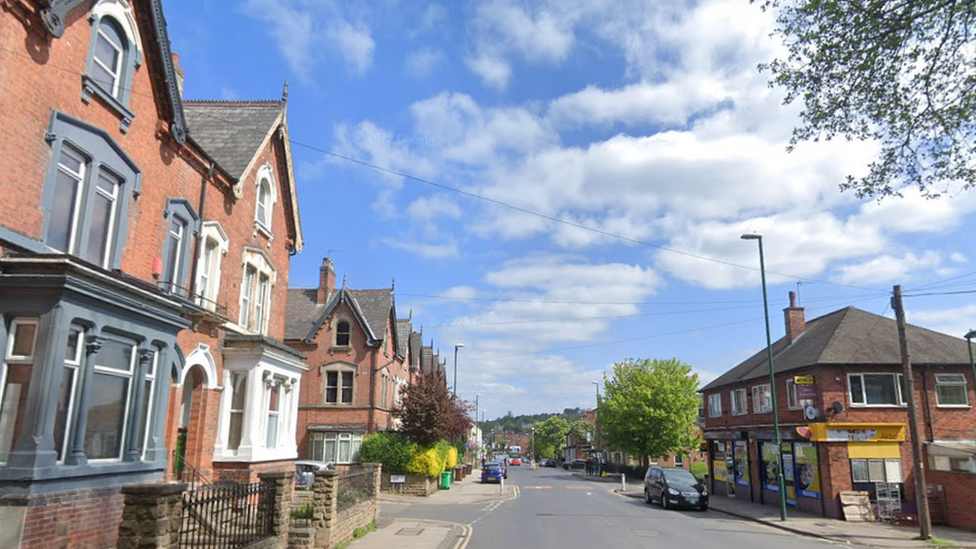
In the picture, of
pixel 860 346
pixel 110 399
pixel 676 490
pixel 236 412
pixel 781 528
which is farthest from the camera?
pixel 676 490

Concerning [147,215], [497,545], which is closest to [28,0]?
[147,215]

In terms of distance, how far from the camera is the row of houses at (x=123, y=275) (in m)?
8.97

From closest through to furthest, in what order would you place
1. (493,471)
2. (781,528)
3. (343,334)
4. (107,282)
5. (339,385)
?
(107,282), (781,528), (339,385), (343,334), (493,471)

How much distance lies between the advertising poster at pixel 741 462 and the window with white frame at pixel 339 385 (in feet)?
70.4

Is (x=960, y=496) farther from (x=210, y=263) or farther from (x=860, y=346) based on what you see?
(x=210, y=263)

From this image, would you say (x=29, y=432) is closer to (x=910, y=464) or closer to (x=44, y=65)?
(x=44, y=65)

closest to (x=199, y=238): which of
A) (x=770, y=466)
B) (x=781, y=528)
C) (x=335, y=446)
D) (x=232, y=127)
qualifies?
(x=232, y=127)

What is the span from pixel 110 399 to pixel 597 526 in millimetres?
14669

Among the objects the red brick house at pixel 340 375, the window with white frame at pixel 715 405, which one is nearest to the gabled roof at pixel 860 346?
the window with white frame at pixel 715 405

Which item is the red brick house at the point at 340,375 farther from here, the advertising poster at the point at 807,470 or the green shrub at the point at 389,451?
the advertising poster at the point at 807,470

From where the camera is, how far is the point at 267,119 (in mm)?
20016

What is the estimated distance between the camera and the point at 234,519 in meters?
10.8

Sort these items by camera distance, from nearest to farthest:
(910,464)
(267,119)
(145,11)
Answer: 1. (145,11)
2. (267,119)
3. (910,464)

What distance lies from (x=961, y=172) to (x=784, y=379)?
1928 centimetres
